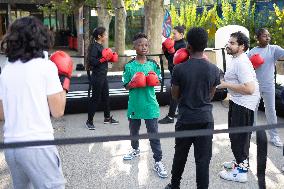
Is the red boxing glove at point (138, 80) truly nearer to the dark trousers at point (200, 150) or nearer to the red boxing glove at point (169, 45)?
the dark trousers at point (200, 150)

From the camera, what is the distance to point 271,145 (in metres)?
4.51

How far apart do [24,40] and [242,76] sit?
80.0 inches

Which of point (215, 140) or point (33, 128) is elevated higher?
point (33, 128)

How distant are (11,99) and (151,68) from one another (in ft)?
6.83

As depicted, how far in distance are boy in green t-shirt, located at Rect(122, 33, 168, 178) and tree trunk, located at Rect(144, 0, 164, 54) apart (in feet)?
19.8

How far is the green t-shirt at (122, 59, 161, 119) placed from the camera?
3.62 m

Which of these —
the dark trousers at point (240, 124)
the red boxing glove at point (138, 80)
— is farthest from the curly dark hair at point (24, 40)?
the dark trousers at point (240, 124)

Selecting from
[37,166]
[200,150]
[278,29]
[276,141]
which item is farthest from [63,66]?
[278,29]

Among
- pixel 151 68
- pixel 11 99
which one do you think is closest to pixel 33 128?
pixel 11 99

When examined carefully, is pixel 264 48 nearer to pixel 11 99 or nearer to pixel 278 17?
pixel 11 99

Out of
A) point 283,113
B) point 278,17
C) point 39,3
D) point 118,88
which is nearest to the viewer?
point 283,113

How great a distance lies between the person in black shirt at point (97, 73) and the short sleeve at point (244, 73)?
7.90 feet

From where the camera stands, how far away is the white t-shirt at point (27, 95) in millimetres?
1814

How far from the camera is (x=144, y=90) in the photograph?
12.0ft
